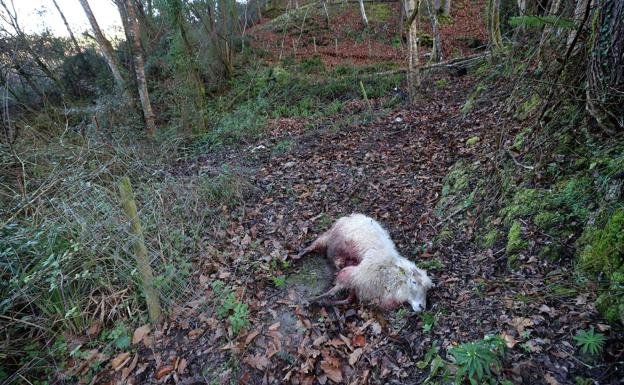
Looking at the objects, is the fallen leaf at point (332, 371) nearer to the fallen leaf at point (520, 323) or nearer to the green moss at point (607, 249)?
the fallen leaf at point (520, 323)

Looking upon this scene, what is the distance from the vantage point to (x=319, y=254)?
4.58 m

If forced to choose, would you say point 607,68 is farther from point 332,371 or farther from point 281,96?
point 281,96

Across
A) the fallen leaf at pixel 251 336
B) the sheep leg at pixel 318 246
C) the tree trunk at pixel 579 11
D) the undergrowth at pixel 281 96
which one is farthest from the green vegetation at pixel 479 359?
the undergrowth at pixel 281 96

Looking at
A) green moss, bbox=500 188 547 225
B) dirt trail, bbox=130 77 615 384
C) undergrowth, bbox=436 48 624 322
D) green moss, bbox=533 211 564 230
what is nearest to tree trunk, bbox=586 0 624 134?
undergrowth, bbox=436 48 624 322

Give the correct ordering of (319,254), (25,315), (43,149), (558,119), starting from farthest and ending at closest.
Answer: (43,149) → (319,254) → (558,119) → (25,315)

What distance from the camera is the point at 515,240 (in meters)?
3.33

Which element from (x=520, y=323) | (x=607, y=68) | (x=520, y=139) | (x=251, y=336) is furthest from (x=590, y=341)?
(x=520, y=139)

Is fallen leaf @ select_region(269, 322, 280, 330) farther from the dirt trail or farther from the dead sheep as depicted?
the dead sheep

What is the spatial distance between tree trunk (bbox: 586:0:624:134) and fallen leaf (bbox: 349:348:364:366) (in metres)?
3.17

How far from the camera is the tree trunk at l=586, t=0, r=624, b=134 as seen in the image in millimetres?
3072

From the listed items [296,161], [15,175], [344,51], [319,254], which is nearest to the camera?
[319,254]

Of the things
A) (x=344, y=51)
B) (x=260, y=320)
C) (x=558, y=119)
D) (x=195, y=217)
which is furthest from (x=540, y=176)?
(x=344, y=51)

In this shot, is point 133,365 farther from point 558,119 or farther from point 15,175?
point 558,119

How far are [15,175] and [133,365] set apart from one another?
3831 millimetres
